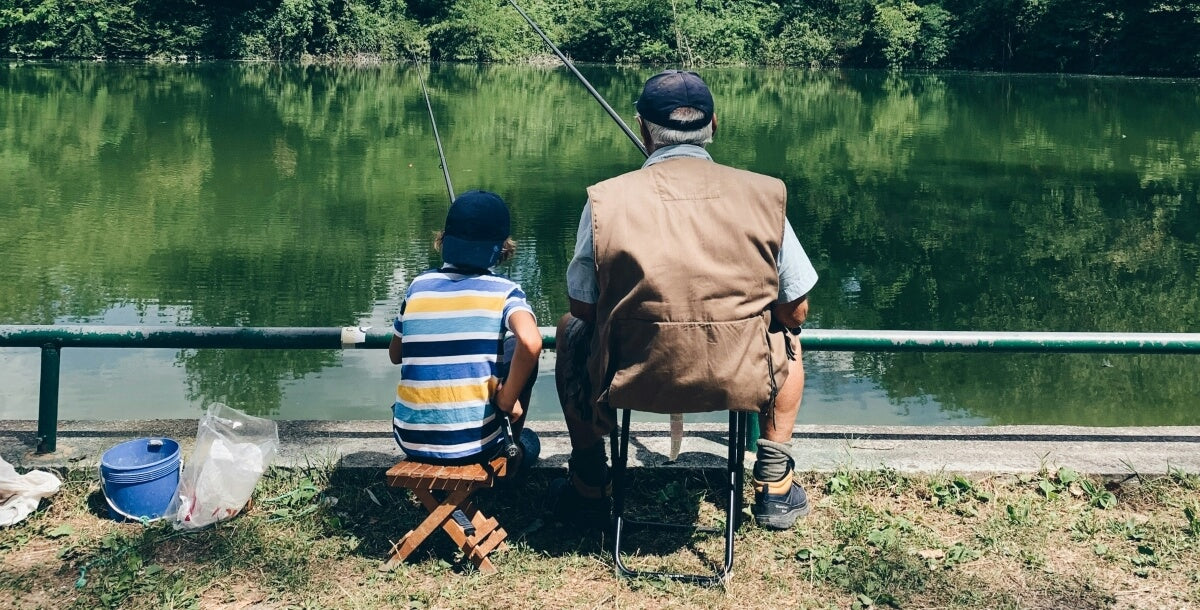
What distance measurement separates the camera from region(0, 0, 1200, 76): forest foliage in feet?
113

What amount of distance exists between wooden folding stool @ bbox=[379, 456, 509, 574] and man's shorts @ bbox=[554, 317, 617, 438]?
237mm

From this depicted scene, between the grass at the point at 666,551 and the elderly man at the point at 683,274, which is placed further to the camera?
the grass at the point at 666,551

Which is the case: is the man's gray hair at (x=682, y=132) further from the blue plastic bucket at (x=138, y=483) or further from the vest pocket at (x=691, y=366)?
Result: the blue plastic bucket at (x=138, y=483)

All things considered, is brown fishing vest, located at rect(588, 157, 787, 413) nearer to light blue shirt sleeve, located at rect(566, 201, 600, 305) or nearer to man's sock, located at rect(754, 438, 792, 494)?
light blue shirt sleeve, located at rect(566, 201, 600, 305)

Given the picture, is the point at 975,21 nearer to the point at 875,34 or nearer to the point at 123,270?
the point at 875,34

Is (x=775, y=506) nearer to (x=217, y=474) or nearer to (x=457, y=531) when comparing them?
(x=457, y=531)

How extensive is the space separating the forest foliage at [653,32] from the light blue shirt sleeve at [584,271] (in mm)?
35376

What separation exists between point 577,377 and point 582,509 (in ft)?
1.34

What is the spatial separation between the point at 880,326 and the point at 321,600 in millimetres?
6039

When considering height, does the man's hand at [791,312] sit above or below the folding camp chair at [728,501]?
above

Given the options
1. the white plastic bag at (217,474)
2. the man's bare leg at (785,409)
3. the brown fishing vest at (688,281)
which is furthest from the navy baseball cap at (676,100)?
the white plastic bag at (217,474)

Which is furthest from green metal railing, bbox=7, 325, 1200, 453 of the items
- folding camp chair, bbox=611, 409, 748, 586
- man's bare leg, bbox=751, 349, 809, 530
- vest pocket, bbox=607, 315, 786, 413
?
vest pocket, bbox=607, 315, 786, 413

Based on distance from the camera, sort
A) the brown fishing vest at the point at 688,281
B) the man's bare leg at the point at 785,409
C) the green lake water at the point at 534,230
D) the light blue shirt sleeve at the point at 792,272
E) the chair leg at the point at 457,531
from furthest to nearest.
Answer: the green lake water at the point at 534,230
the man's bare leg at the point at 785,409
the chair leg at the point at 457,531
the light blue shirt sleeve at the point at 792,272
the brown fishing vest at the point at 688,281

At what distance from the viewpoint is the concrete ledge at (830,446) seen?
11.8 feet
